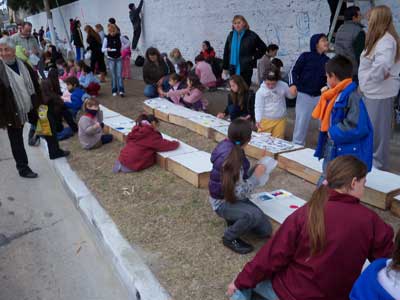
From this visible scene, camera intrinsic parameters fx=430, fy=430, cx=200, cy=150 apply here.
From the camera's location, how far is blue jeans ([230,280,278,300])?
8.75 feet

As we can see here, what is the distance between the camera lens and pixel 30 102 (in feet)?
18.4

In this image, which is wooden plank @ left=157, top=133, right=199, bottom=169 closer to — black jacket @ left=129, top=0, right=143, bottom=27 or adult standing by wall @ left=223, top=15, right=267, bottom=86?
adult standing by wall @ left=223, top=15, right=267, bottom=86

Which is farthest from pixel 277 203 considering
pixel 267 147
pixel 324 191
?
pixel 324 191

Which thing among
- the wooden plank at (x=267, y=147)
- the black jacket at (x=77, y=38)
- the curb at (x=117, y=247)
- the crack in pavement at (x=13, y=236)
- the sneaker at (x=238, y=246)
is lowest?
the crack in pavement at (x=13, y=236)

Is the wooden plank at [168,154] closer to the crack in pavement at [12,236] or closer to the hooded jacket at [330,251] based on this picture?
the crack in pavement at [12,236]

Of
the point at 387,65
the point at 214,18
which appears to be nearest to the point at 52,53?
the point at 214,18

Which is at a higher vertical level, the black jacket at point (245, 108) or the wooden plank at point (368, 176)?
the black jacket at point (245, 108)

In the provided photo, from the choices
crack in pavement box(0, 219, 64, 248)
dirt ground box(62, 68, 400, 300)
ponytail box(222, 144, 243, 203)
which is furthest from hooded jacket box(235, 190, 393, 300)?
crack in pavement box(0, 219, 64, 248)

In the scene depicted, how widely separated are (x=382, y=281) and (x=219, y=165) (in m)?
1.85

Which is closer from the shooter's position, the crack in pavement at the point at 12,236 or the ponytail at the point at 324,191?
the ponytail at the point at 324,191

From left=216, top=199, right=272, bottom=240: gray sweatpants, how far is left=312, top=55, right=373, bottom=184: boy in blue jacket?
2.68ft

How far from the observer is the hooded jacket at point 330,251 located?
226 centimetres

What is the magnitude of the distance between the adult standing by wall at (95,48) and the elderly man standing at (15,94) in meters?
7.13

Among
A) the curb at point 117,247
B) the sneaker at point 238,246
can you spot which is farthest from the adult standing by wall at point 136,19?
the sneaker at point 238,246
